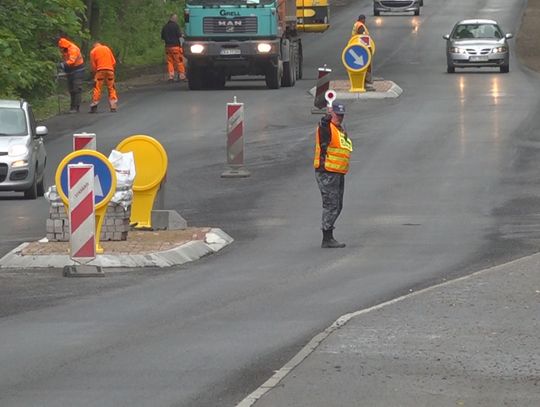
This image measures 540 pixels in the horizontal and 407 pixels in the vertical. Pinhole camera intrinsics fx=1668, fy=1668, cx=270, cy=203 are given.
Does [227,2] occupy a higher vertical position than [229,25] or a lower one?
higher

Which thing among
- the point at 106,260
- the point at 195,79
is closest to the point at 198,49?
the point at 195,79

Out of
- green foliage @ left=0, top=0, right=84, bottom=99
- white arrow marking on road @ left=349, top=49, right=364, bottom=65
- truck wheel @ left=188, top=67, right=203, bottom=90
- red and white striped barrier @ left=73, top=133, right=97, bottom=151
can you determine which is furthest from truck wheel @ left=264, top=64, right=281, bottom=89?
red and white striped barrier @ left=73, top=133, right=97, bottom=151

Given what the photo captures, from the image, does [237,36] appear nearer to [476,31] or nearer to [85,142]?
[476,31]

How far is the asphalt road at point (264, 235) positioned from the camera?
11453 mm

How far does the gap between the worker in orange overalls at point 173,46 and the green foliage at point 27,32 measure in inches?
257

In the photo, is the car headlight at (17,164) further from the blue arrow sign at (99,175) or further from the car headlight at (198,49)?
the car headlight at (198,49)

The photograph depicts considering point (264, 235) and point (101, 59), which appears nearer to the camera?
point (264, 235)

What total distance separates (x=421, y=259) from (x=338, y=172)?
1849 millimetres

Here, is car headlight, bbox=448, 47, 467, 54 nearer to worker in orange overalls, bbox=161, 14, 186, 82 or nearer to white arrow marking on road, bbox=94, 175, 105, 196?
worker in orange overalls, bbox=161, 14, 186, 82

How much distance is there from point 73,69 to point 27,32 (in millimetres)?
1807

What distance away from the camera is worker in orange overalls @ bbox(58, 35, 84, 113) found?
38156mm

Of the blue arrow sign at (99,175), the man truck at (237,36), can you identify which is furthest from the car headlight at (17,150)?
the man truck at (237,36)

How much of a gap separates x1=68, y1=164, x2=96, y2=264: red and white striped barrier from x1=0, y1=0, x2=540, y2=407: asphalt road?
47 cm

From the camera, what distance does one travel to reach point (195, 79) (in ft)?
141
